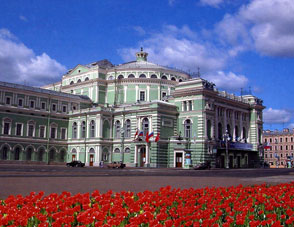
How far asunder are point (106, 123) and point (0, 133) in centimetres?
1888

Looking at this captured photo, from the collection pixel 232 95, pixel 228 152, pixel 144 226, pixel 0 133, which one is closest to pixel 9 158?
pixel 0 133

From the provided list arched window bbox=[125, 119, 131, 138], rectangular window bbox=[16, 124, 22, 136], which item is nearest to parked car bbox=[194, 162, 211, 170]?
arched window bbox=[125, 119, 131, 138]

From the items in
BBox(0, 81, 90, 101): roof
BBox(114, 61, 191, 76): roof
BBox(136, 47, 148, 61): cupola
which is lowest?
BBox(0, 81, 90, 101): roof

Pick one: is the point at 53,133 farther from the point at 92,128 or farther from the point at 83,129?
the point at 92,128

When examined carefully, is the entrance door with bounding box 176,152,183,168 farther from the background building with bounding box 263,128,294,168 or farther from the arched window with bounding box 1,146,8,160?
the background building with bounding box 263,128,294,168

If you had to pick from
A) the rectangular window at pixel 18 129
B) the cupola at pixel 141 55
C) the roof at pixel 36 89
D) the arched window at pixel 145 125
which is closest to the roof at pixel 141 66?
the cupola at pixel 141 55

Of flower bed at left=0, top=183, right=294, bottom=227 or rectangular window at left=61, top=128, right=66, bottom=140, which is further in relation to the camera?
rectangular window at left=61, top=128, right=66, bottom=140

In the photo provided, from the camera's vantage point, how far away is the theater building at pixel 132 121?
5966 cm

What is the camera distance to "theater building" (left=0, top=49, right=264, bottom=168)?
196 ft

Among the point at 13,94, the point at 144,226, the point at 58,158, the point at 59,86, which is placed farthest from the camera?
the point at 59,86

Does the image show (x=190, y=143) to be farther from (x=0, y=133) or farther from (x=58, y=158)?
(x=0, y=133)

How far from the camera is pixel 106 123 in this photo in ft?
214

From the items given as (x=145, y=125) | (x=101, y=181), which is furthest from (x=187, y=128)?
(x=101, y=181)

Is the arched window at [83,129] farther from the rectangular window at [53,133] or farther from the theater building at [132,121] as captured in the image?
the rectangular window at [53,133]
